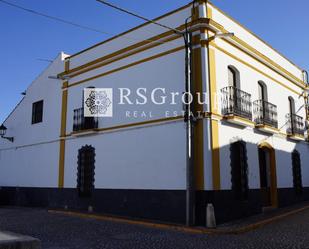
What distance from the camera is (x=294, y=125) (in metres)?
15.5

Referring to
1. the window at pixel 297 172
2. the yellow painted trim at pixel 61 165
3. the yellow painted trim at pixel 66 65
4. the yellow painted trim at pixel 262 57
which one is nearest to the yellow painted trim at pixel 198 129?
the yellow painted trim at pixel 262 57

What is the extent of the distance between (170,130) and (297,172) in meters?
7.83

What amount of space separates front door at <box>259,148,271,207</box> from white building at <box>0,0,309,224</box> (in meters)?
0.04

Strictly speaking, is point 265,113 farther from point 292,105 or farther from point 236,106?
point 292,105

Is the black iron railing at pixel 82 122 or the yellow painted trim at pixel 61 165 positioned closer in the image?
the black iron railing at pixel 82 122

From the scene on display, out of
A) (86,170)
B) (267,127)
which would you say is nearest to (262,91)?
(267,127)

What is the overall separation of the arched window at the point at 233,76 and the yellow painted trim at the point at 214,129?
1.32 m

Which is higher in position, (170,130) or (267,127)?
(267,127)

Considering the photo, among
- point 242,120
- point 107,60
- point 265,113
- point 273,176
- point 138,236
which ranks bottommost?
point 138,236

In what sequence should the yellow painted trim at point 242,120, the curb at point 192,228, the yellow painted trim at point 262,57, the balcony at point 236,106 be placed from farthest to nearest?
1. the yellow painted trim at point 262,57
2. the balcony at point 236,106
3. the yellow painted trim at point 242,120
4. the curb at point 192,228

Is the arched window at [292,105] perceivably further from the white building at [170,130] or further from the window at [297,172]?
the window at [297,172]

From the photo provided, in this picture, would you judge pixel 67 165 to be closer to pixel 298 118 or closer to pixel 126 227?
pixel 126 227

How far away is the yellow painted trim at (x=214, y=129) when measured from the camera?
994 centimetres

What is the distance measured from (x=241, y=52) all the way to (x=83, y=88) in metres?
6.56
